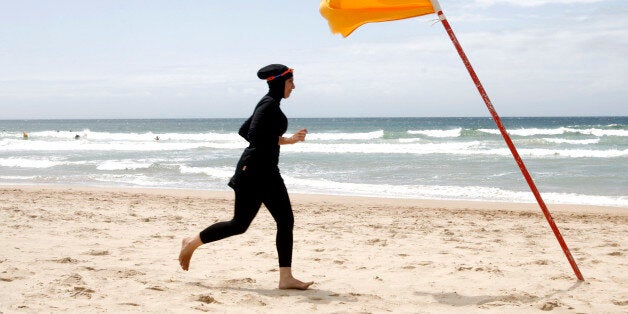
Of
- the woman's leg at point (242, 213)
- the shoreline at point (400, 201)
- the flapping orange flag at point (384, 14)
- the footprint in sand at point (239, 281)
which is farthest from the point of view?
the shoreline at point (400, 201)

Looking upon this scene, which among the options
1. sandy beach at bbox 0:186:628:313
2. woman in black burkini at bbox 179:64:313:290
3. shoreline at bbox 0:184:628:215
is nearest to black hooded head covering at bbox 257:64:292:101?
woman in black burkini at bbox 179:64:313:290

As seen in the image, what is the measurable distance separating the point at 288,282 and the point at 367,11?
208 cm

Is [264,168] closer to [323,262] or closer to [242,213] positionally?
[242,213]

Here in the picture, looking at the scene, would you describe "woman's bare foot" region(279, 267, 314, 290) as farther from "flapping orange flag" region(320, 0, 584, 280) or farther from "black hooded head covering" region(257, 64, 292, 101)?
"flapping orange flag" region(320, 0, 584, 280)

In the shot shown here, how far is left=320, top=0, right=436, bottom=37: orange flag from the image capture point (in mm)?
4730

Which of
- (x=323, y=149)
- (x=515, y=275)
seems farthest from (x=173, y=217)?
(x=323, y=149)

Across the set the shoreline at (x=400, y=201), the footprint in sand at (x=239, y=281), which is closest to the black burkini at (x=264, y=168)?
the footprint in sand at (x=239, y=281)

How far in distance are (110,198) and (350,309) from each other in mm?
7890

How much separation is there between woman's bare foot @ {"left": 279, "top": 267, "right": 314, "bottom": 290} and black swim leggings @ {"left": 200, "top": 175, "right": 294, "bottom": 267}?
138 millimetres

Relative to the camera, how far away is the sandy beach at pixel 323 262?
4.42 m

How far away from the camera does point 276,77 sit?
460cm

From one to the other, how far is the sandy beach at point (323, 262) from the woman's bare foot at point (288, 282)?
0.07m

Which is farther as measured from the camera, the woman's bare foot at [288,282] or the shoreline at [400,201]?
the shoreline at [400,201]

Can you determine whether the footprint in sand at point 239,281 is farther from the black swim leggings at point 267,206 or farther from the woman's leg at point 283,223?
the black swim leggings at point 267,206
